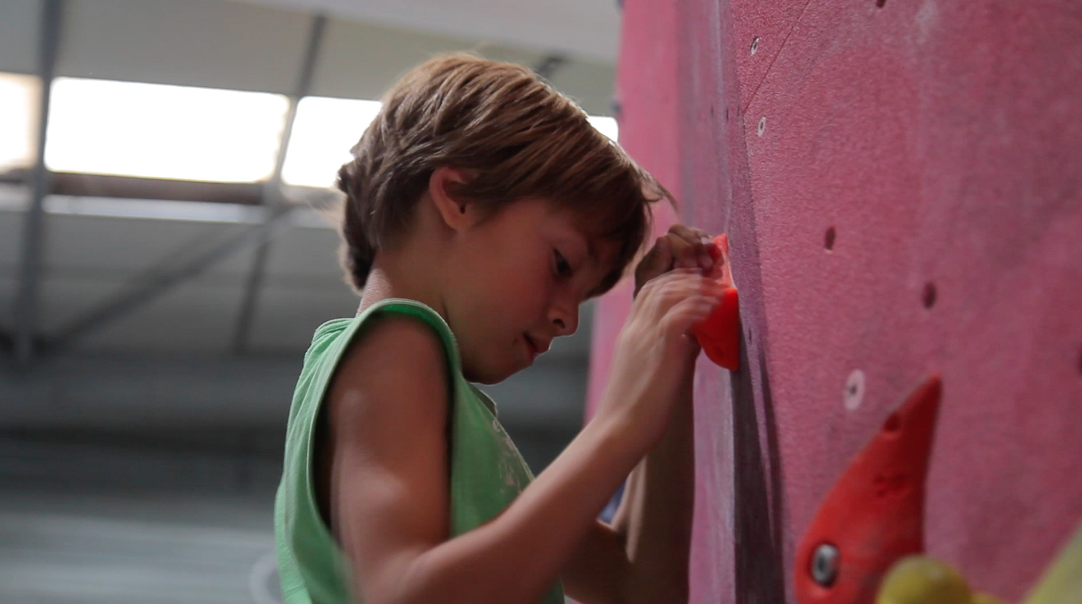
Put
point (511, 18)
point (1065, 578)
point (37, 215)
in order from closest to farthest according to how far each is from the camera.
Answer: point (1065, 578) → point (511, 18) → point (37, 215)

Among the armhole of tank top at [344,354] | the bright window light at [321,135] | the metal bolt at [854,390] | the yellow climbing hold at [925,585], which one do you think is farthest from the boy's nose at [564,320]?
the bright window light at [321,135]

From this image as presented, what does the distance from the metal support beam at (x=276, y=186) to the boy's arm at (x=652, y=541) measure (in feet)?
10.3

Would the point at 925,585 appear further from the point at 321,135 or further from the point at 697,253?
the point at 321,135

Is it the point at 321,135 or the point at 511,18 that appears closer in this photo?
the point at 511,18

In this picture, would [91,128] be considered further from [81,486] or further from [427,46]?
[81,486]

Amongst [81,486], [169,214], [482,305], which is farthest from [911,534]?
[81,486]

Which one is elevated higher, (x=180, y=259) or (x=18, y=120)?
(x=18, y=120)

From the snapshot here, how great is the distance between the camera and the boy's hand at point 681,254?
82cm

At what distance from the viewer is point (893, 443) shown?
524 mm

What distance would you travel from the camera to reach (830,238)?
64 cm

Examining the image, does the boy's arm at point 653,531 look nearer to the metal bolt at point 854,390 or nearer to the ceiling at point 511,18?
the metal bolt at point 854,390

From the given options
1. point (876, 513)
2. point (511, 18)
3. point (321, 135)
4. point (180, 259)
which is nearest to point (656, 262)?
point (876, 513)

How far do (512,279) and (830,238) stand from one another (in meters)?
0.24

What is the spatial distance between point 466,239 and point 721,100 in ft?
0.93
